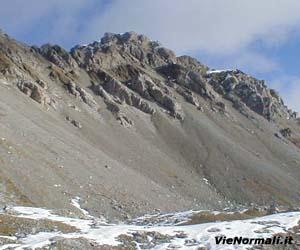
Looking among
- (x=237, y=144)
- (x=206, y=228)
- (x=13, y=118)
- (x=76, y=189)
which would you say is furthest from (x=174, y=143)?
(x=206, y=228)

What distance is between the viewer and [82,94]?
132 meters

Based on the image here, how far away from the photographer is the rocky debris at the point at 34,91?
112812mm

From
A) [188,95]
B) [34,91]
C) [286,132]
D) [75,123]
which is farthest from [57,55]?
[286,132]

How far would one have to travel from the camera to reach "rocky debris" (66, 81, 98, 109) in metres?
130

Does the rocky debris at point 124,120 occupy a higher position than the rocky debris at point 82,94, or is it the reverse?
the rocky debris at point 82,94

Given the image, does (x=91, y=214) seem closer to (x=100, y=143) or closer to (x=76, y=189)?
(x=76, y=189)

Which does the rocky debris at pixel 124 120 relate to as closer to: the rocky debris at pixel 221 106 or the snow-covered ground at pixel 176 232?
the rocky debris at pixel 221 106

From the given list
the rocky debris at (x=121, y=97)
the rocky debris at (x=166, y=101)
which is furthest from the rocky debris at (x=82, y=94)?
the rocky debris at (x=166, y=101)

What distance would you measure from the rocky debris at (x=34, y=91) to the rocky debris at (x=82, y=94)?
15.3 meters

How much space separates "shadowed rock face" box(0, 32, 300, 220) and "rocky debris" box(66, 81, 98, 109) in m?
0.34

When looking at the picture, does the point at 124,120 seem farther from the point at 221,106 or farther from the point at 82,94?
the point at 221,106

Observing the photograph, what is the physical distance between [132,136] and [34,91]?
81.9 ft

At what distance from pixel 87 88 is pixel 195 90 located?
152ft

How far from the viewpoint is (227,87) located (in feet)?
647
